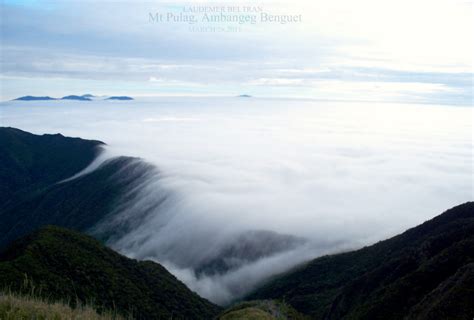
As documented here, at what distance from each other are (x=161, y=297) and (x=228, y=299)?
188 feet

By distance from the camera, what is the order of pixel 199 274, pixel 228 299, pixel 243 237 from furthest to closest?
1. pixel 243 237
2. pixel 199 274
3. pixel 228 299

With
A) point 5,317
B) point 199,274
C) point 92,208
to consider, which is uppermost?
point 5,317

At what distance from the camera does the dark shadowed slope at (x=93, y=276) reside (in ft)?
196

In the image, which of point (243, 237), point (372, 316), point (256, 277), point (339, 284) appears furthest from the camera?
point (243, 237)

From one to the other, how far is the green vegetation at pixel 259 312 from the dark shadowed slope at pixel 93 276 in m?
14.5

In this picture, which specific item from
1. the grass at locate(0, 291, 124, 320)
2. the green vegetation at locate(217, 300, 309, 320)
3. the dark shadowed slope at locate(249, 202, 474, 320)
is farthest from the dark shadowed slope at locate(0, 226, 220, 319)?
the grass at locate(0, 291, 124, 320)

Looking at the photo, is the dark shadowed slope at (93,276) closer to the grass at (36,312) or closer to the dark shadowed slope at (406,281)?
the dark shadowed slope at (406,281)

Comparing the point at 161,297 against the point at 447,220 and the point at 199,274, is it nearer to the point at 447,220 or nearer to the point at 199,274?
the point at 447,220

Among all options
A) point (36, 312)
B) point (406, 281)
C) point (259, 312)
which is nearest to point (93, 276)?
point (259, 312)

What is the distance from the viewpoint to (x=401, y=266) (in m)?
63.9

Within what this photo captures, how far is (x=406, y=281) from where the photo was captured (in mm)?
52219

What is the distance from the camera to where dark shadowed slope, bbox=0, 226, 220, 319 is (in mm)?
59656

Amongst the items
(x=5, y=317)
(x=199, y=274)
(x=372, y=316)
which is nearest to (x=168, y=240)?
(x=199, y=274)


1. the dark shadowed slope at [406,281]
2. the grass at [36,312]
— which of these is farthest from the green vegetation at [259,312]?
the grass at [36,312]
